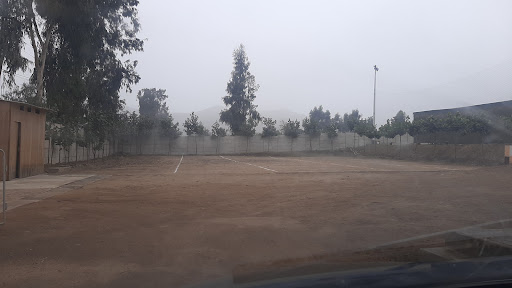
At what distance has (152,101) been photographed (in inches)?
3081

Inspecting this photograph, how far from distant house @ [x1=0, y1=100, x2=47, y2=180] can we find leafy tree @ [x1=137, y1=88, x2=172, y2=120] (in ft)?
193

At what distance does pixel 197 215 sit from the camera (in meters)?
9.35

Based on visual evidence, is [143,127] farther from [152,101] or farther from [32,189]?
[32,189]

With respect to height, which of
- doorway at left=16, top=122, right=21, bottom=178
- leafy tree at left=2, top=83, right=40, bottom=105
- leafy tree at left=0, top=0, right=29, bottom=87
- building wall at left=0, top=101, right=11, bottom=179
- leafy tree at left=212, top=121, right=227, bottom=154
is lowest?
doorway at left=16, top=122, right=21, bottom=178

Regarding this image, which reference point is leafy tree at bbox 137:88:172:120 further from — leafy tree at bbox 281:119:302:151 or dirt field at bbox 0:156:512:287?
dirt field at bbox 0:156:512:287

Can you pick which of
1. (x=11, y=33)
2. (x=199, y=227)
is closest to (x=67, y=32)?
(x=11, y=33)

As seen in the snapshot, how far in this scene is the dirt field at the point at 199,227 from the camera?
548cm

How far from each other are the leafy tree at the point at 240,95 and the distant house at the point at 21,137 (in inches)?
1697

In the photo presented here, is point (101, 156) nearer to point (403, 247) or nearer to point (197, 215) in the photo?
point (197, 215)

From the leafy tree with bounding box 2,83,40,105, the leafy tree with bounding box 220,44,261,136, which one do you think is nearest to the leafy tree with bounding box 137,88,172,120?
the leafy tree with bounding box 220,44,261,136

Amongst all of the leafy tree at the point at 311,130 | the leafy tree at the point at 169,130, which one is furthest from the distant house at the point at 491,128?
the leafy tree at the point at 169,130

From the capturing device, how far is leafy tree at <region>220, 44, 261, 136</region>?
61.8 metres

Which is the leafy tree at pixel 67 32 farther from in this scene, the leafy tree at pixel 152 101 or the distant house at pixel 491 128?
the leafy tree at pixel 152 101

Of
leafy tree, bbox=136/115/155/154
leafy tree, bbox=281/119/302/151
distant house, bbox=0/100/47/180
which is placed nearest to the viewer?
distant house, bbox=0/100/47/180
